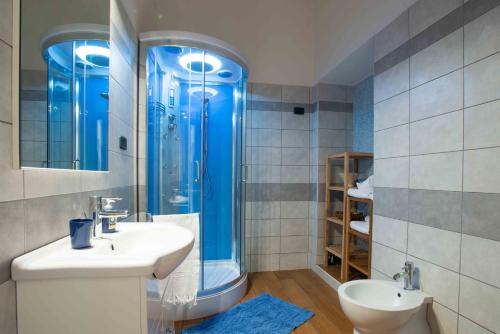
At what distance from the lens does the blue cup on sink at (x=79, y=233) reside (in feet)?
2.87

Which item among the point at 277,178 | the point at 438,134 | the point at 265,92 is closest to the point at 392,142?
the point at 438,134

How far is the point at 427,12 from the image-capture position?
141cm

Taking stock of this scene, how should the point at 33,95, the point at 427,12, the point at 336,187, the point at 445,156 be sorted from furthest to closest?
the point at 336,187 < the point at 427,12 < the point at 445,156 < the point at 33,95

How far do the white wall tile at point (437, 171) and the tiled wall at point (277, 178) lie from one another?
138 cm

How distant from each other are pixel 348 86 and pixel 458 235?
2.01 meters

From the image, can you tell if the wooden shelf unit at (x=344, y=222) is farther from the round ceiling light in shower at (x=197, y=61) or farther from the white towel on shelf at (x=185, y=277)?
the round ceiling light in shower at (x=197, y=61)

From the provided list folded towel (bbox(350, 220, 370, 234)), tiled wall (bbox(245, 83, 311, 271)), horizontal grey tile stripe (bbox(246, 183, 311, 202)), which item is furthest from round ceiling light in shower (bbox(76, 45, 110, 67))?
folded towel (bbox(350, 220, 370, 234))

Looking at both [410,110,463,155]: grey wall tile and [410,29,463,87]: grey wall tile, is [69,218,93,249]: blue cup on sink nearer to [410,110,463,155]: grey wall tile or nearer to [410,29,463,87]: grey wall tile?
[410,110,463,155]: grey wall tile

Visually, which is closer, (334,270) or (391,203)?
(391,203)

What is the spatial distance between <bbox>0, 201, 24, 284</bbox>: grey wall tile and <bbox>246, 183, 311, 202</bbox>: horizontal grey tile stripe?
208cm

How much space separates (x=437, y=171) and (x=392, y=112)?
523mm

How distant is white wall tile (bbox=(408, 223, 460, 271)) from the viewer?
1237 mm

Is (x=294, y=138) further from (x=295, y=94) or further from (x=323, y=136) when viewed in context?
(x=295, y=94)

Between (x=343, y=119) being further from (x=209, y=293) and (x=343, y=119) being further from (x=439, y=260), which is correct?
(x=209, y=293)
